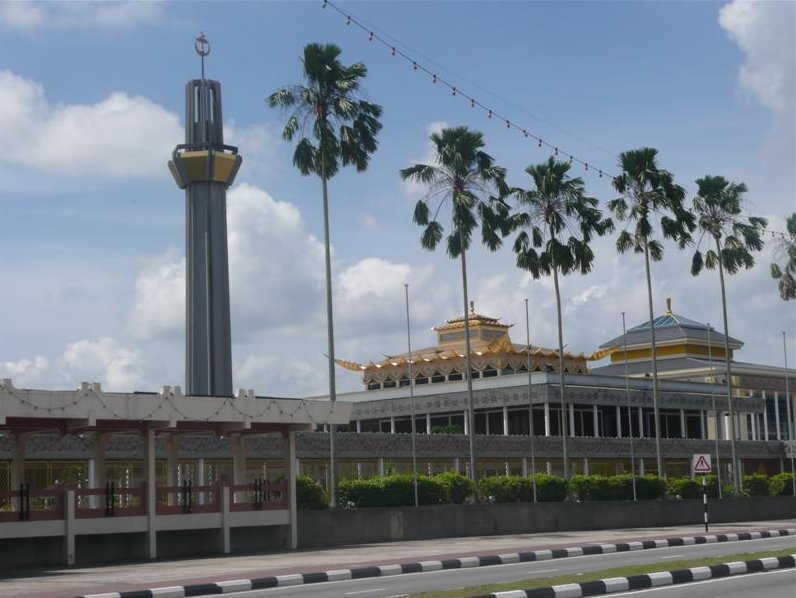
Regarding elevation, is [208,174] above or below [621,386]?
above

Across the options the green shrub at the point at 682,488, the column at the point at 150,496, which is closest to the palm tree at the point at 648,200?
the green shrub at the point at 682,488

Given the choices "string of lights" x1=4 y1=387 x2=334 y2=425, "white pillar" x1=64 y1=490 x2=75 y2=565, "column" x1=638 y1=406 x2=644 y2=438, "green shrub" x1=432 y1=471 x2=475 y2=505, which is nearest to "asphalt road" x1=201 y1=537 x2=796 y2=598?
"string of lights" x1=4 y1=387 x2=334 y2=425

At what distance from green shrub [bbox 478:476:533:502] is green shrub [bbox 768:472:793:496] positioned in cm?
1924

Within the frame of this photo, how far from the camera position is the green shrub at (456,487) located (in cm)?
4375

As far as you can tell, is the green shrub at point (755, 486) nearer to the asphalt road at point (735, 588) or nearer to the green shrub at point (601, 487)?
the green shrub at point (601, 487)

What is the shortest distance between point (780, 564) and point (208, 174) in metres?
29.2

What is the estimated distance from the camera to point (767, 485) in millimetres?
60562

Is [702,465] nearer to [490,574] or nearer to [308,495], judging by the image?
[308,495]

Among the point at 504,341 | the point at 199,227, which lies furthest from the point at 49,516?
the point at 504,341

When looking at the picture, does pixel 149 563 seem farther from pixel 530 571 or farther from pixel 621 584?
pixel 621 584

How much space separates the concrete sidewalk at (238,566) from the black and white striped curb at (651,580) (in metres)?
7.33

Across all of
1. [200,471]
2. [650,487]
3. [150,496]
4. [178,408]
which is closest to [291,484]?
[150,496]

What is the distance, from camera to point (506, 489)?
46656 millimetres

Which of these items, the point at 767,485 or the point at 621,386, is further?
the point at 621,386
